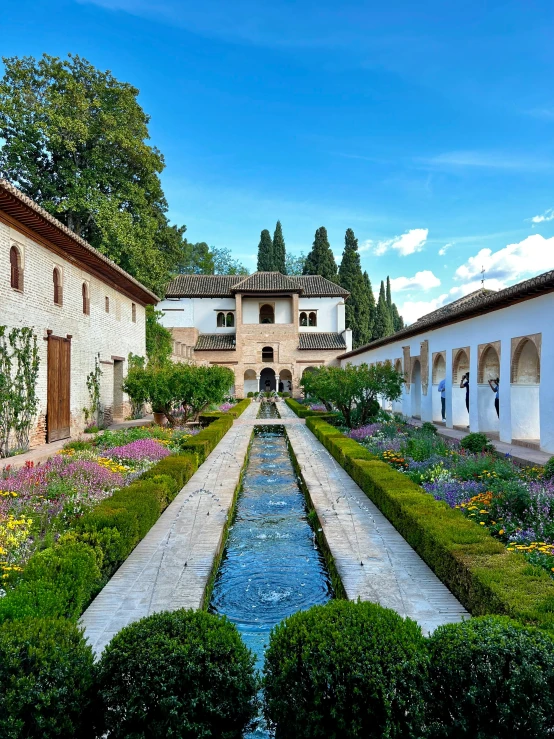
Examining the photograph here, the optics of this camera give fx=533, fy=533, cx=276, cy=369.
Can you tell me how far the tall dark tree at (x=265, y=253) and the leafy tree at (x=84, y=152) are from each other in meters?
27.0

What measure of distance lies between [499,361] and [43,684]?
1222cm

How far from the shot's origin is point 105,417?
16719 mm

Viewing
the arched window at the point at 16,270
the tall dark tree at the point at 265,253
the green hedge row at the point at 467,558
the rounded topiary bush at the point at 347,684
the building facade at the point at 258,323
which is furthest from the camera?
the tall dark tree at the point at 265,253

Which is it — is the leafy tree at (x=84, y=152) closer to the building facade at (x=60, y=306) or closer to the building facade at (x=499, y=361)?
the building facade at (x=60, y=306)

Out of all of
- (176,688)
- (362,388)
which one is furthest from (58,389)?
(176,688)

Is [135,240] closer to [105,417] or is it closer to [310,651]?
[105,417]

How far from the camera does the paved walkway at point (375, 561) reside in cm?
408

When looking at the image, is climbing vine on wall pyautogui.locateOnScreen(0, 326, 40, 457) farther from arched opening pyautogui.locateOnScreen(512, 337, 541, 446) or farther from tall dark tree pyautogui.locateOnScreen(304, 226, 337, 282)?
tall dark tree pyautogui.locateOnScreen(304, 226, 337, 282)

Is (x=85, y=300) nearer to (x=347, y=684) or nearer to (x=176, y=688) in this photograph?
(x=176, y=688)

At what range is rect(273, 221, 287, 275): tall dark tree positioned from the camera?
5066 centimetres

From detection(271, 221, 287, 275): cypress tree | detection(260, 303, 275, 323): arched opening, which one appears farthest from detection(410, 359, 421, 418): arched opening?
detection(271, 221, 287, 275): cypress tree

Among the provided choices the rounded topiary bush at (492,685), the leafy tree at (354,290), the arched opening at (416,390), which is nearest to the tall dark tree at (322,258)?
the leafy tree at (354,290)

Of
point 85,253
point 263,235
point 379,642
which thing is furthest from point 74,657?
point 263,235

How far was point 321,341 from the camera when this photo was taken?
39.3 metres
